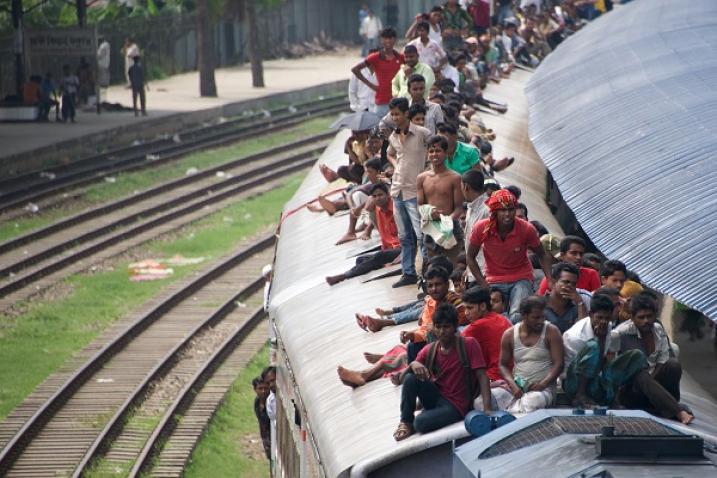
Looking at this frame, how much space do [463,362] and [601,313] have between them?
912mm

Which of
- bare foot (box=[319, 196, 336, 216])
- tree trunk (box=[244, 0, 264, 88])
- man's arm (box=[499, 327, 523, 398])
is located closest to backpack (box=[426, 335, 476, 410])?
man's arm (box=[499, 327, 523, 398])

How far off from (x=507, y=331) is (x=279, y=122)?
3478 cm

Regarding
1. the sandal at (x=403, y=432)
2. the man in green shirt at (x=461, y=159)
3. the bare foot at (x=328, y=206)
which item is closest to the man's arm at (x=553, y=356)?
the sandal at (x=403, y=432)

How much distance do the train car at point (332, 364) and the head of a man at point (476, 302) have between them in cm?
70

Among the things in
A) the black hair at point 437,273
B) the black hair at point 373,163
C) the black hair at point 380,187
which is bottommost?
the black hair at point 380,187

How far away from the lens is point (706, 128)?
15.5 meters

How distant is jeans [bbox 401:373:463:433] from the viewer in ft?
29.3

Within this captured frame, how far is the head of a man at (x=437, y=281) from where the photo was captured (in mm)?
10281

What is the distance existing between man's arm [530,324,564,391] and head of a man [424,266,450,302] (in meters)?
1.10

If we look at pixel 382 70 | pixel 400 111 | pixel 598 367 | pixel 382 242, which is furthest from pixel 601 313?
pixel 382 70

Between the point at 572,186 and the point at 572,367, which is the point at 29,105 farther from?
the point at 572,367

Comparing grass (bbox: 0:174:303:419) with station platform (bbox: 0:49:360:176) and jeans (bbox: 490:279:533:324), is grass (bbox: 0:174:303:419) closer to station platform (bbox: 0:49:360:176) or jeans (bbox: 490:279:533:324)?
station platform (bbox: 0:49:360:176)

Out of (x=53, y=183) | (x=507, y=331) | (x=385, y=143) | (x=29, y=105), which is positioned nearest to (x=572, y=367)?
(x=507, y=331)

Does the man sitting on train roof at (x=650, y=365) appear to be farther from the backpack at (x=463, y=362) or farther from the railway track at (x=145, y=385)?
the railway track at (x=145, y=385)
